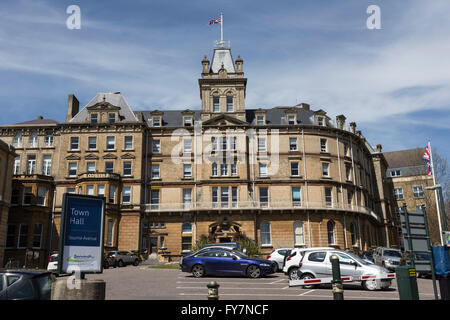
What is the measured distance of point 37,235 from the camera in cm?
4091

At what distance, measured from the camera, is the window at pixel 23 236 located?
3994 centimetres

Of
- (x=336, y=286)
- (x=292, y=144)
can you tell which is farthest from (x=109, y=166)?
(x=336, y=286)

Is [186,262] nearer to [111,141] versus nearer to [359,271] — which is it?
[359,271]

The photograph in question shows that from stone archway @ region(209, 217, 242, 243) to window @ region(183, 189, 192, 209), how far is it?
11.6 ft

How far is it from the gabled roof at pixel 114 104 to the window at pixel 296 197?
65.8 ft

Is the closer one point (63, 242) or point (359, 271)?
point (63, 242)

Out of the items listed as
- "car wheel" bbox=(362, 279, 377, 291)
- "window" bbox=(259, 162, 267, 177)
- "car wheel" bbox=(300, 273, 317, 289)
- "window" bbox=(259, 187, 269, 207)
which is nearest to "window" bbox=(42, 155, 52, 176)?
"window" bbox=(259, 162, 267, 177)

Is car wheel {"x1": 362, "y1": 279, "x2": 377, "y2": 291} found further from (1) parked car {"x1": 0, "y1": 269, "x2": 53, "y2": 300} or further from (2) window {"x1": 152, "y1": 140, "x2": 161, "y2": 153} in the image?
(2) window {"x1": 152, "y1": 140, "x2": 161, "y2": 153}

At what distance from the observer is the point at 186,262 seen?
2123 cm

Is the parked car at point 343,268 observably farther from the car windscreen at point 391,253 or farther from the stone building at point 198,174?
the stone building at point 198,174

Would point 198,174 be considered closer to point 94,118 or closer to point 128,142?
point 128,142

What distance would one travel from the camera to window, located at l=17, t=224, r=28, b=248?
39944 millimetres
